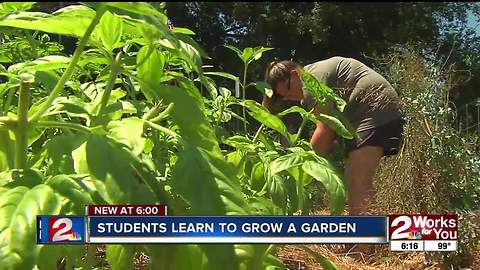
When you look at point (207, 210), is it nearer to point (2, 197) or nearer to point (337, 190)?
point (2, 197)

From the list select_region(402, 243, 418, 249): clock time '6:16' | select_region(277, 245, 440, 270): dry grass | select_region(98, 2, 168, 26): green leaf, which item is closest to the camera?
select_region(98, 2, 168, 26): green leaf

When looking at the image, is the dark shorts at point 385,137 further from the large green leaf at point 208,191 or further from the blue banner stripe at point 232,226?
the large green leaf at point 208,191

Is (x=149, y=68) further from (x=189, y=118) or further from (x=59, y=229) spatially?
(x=59, y=229)

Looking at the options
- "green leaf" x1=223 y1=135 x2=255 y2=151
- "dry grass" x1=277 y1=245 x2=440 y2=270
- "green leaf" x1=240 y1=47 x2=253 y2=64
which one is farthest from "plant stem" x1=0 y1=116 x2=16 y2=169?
"dry grass" x1=277 y1=245 x2=440 y2=270

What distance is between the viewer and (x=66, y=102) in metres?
0.69

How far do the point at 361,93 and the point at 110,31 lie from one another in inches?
56.5

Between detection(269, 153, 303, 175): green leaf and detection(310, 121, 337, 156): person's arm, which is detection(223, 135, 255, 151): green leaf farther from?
detection(310, 121, 337, 156): person's arm

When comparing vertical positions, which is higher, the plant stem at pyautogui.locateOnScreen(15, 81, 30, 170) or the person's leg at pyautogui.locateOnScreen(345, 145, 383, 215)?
the person's leg at pyautogui.locateOnScreen(345, 145, 383, 215)

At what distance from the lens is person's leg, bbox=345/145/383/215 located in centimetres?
204

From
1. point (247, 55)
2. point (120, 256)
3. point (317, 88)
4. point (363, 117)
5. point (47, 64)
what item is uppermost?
point (363, 117)

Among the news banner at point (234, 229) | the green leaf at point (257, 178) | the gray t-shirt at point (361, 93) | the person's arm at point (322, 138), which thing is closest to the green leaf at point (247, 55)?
the green leaf at point (257, 178)

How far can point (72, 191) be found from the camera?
588 mm

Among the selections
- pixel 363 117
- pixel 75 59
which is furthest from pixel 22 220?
pixel 363 117

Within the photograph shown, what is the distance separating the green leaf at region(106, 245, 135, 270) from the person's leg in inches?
56.0
